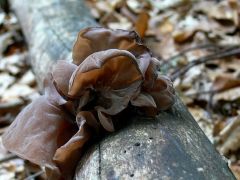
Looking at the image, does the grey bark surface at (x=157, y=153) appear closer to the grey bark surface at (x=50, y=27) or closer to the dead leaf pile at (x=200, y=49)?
the dead leaf pile at (x=200, y=49)

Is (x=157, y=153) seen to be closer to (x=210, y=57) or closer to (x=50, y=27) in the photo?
(x=50, y=27)

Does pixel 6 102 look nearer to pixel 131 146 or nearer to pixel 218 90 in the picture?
pixel 218 90

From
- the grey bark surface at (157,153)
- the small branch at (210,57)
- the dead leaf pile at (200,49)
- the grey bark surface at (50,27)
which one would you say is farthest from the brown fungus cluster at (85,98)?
the small branch at (210,57)

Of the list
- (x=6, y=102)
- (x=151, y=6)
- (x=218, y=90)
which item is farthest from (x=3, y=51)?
(x=218, y=90)

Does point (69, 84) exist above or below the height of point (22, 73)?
above

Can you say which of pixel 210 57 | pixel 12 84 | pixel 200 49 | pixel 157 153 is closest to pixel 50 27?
pixel 12 84
